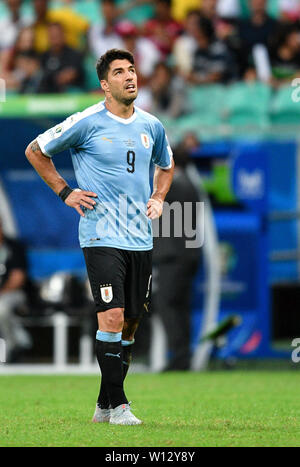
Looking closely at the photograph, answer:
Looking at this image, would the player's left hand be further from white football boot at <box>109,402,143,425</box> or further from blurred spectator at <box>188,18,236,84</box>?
blurred spectator at <box>188,18,236,84</box>

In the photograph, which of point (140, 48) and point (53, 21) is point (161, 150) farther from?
point (53, 21)

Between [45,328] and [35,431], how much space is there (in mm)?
7425

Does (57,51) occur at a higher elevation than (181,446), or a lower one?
higher

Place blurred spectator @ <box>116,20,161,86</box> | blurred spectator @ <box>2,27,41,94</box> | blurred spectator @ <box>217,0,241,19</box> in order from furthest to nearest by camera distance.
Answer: blurred spectator @ <box>217,0,241,19</box> → blurred spectator @ <box>116,20,161,86</box> → blurred spectator @ <box>2,27,41,94</box>

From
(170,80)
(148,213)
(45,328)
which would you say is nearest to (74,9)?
(170,80)

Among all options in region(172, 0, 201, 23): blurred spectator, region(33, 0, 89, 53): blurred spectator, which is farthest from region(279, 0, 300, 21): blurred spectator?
region(33, 0, 89, 53): blurred spectator

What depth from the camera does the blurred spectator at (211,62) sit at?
621 inches

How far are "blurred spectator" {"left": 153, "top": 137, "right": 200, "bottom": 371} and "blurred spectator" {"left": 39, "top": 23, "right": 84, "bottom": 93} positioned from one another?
4.12m

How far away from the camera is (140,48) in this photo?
16.6m

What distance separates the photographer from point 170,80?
15320mm

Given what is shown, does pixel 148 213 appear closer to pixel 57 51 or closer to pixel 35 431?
pixel 35 431

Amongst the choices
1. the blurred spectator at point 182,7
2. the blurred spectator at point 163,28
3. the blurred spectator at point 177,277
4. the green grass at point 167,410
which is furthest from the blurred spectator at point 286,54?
the green grass at point 167,410

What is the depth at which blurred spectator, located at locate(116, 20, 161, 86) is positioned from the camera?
16.4m

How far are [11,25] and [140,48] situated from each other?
7.89 feet
